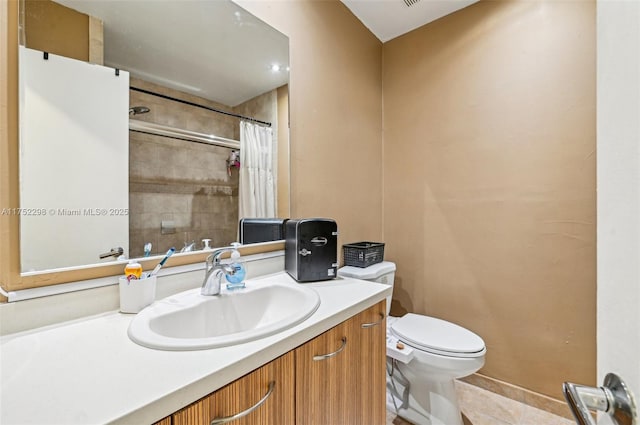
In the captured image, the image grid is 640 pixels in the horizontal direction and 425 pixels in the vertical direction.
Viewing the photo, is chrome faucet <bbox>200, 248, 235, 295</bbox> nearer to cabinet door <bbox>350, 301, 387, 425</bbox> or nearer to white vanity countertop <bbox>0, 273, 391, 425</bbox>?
→ white vanity countertop <bbox>0, 273, 391, 425</bbox>

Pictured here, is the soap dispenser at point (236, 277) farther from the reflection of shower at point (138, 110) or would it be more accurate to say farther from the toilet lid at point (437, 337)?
the toilet lid at point (437, 337)

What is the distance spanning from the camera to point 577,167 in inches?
58.9

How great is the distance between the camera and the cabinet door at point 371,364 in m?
0.97

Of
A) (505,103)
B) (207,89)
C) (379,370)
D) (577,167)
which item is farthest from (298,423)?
(505,103)

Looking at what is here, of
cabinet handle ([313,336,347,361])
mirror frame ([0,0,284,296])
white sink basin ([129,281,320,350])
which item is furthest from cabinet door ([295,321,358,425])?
mirror frame ([0,0,284,296])

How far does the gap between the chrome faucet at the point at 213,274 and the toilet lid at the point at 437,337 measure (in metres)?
0.96

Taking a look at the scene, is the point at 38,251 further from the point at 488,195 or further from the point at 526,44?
the point at 526,44

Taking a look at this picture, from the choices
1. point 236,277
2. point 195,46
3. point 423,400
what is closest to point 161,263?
point 236,277

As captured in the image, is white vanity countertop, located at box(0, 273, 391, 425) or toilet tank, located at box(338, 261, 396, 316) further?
toilet tank, located at box(338, 261, 396, 316)

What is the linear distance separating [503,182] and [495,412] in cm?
132

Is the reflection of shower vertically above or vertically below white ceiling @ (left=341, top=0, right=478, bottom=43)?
below

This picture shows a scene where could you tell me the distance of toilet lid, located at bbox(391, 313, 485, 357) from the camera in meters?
1.29

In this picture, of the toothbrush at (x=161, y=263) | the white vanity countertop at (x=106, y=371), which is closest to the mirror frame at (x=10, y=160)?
the white vanity countertop at (x=106, y=371)
